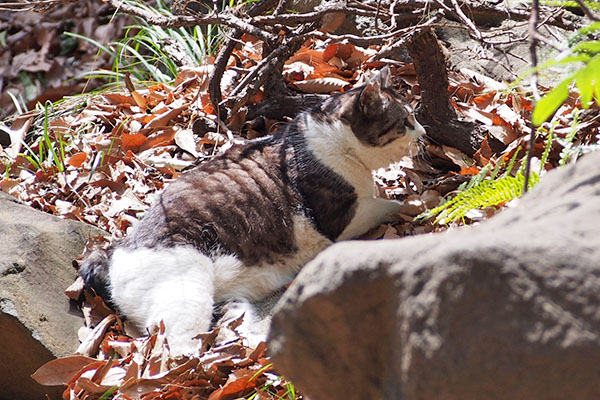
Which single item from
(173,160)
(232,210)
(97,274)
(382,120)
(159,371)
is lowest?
(159,371)

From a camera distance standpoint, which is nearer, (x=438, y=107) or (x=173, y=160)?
(x=438, y=107)

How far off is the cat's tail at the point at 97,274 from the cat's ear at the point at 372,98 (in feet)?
5.38

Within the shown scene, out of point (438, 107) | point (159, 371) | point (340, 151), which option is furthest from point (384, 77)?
point (159, 371)

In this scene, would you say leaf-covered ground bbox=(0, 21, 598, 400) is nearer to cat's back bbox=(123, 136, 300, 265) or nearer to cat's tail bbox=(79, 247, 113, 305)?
cat's tail bbox=(79, 247, 113, 305)

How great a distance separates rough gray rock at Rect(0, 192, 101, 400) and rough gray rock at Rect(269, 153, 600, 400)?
6.45ft

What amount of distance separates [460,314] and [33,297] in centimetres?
254

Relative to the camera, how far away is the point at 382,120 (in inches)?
153

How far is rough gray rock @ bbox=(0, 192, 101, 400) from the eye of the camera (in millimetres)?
3113

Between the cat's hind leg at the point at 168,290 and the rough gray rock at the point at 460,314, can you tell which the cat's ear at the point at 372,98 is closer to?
the cat's hind leg at the point at 168,290

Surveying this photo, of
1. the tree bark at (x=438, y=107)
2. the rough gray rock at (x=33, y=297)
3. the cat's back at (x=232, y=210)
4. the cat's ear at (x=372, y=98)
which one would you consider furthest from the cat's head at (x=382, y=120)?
the rough gray rock at (x=33, y=297)

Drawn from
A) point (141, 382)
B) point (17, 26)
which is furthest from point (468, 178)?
point (17, 26)

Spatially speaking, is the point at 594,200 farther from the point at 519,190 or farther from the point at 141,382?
the point at 141,382

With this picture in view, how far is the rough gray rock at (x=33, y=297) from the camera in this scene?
123 inches

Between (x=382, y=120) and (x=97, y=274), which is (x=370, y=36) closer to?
(x=382, y=120)
